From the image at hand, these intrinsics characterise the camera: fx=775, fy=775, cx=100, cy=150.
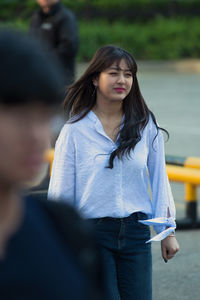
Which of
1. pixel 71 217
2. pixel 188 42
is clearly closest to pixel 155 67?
pixel 188 42

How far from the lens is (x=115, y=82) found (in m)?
3.89

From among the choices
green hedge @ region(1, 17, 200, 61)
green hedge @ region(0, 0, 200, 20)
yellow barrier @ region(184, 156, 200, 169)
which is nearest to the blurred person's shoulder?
yellow barrier @ region(184, 156, 200, 169)

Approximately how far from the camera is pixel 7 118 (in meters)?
1.32

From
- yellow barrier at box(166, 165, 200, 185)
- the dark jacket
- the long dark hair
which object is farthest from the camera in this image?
the dark jacket

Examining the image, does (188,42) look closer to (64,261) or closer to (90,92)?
(90,92)

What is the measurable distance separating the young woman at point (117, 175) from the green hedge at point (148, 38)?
2226 centimetres

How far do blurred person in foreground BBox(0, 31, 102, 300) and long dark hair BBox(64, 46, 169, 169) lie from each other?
88.1 inches

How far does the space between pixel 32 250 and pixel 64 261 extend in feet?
0.23

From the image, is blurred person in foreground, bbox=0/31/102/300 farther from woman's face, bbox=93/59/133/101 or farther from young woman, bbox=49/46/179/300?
woman's face, bbox=93/59/133/101

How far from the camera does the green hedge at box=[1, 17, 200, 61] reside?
26.2 m

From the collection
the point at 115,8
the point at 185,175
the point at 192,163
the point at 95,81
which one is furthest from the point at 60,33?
the point at 115,8

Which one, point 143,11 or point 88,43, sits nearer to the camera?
point 88,43

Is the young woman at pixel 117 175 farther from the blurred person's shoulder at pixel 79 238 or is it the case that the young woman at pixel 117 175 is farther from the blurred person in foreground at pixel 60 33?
the blurred person in foreground at pixel 60 33

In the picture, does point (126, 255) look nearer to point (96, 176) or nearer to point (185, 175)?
point (96, 176)
